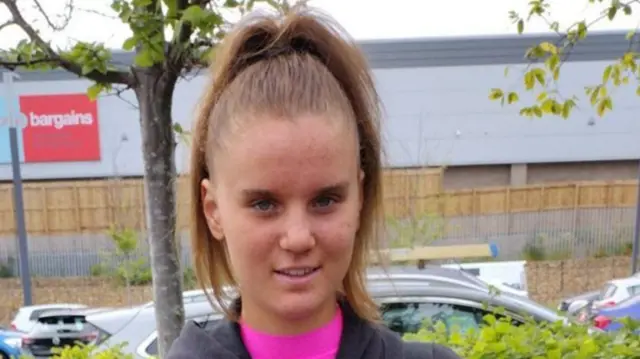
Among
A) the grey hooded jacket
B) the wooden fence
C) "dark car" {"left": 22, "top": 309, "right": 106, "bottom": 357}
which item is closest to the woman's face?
the grey hooded jacket

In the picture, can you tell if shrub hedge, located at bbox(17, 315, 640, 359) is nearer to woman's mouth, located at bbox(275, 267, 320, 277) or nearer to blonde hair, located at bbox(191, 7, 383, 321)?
blonde hair, located at bbox(191, 7, 383, 321)

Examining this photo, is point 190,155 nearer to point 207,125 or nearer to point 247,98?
point 207,125

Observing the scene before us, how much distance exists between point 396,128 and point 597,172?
7027 millimetres

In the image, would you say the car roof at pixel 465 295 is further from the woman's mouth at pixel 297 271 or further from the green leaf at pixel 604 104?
the woman's mouth at pixel 297 271

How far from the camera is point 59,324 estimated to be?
7.08 metres

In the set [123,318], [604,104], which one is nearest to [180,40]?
[604,104]

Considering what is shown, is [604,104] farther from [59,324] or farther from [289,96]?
[59,324]

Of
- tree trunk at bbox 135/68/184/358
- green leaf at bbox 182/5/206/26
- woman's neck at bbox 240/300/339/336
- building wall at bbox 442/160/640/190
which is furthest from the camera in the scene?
building wall at bbox 442/160/640/190

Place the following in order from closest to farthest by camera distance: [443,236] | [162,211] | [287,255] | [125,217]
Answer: [287,255]
[162,211]
[125,217]
[443,236]

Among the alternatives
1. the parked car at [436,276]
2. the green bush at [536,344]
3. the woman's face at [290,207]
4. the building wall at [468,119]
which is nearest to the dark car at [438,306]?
the parked car at [436,276]

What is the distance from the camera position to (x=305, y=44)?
3.82ft

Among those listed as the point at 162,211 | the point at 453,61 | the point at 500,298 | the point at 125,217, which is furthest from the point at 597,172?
the point at 162,211

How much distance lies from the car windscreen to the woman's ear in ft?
19.4

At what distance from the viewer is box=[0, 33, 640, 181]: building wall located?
20.2 metres
